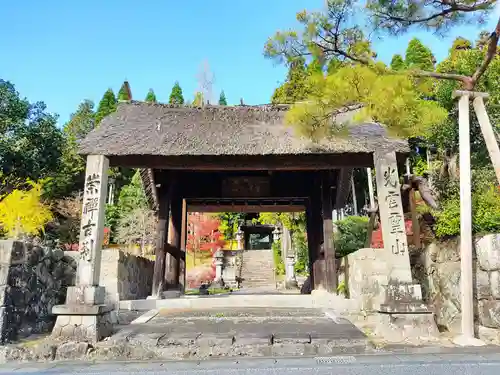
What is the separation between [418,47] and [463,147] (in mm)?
28759

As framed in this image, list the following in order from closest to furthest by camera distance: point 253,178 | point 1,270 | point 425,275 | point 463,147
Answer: point 1,270 → point 463,147 → point 425,275 → point 253,178

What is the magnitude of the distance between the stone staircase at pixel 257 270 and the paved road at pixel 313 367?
18.6m

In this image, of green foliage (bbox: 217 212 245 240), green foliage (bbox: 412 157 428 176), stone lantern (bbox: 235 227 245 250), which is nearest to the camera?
green foliage (bbox: 412 157 428 176)

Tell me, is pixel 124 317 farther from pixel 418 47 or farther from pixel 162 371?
pixel 418 47

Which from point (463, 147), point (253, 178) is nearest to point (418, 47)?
point (253, 178)

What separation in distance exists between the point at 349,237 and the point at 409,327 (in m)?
9.37

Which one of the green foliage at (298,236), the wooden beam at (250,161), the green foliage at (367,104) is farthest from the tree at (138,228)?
the green foliage at (367,104)

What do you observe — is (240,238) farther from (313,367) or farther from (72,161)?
(313,367)

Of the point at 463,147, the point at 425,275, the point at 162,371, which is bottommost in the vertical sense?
the point at 162,371

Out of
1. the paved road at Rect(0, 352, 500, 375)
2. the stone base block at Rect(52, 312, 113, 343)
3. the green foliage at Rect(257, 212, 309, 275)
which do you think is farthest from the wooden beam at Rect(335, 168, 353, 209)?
the green foliage at Rect(257, 212, 309, 275)

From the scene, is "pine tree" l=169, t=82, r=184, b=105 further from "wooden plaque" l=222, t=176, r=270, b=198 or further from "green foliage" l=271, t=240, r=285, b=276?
"wooden plaque" l=222, t=176, r=270, b=198

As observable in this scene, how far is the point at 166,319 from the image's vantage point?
291 inches

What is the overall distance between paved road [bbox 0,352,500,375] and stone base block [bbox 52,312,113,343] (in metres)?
0.88

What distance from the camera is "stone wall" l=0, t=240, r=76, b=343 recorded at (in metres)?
5.49
